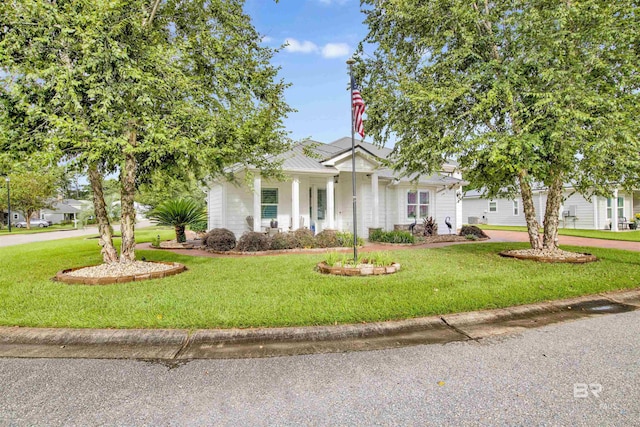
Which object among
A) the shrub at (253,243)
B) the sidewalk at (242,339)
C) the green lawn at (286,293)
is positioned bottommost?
the sidewalk at (242,339)

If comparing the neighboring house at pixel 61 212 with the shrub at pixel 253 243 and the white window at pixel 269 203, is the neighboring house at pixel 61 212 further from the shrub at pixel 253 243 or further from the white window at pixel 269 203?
the shrub at pixel 253 243

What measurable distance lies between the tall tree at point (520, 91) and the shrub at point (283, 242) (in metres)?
4.57

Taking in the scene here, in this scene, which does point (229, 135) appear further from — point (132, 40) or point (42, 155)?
point (42, 155)

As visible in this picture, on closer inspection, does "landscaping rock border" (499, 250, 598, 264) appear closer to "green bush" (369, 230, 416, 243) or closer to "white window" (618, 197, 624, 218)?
"green bush" (369, 230, 416, 243)

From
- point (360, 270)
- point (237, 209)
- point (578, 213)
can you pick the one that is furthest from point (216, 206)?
point (578, 213)

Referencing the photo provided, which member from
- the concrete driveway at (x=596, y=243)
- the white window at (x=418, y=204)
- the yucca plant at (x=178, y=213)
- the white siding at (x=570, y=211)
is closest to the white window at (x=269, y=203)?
the yucca plant at (x=178, y=213)

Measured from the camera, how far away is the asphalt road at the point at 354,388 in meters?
2.36

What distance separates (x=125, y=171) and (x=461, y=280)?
7.21 meters

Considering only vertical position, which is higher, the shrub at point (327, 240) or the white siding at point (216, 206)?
the white siding at point (216, 206)

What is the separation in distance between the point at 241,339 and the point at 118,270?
465cm

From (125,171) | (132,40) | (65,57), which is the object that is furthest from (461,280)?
(65,57)

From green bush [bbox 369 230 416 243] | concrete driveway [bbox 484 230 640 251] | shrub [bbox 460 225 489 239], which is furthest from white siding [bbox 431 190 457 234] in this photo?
green bush [bbox 369 230 416 243]

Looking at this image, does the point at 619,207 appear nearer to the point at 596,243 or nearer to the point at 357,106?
the point at 596,243

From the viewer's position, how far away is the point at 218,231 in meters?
11.4
